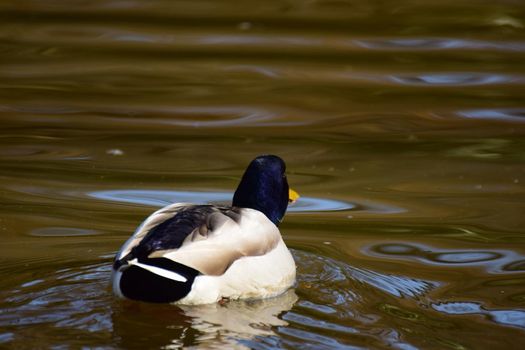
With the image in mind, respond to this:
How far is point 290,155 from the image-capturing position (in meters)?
9.30

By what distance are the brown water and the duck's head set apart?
13.6 inches

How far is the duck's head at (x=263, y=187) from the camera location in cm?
718

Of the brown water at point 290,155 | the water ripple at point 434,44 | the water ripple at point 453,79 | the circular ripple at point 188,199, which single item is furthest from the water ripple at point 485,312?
the water ripple at point 434,44

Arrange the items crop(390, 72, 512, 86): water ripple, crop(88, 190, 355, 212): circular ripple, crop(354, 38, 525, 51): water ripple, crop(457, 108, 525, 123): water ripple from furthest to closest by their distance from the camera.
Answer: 1. crop(354, 38, 525, 51): water ripple
2. crop(390, 72, 512, 86): water ripple
3. crop(457, 108, 525, 123): water ripple
4. crop(88, 190, 355, 212): circular ripple

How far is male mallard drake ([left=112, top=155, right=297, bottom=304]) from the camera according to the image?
5.87m

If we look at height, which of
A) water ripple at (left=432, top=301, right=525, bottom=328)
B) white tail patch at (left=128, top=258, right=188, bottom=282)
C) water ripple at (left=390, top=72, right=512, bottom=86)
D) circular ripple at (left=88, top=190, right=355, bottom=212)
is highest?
water ripple at (left=390, top=72, right=512, bottom=86)

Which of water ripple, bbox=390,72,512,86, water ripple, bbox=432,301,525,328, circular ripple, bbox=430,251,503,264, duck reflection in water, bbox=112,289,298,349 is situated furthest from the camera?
water ripple, bbox=390,72,512,86

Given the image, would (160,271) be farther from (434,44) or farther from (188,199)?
(434,44)

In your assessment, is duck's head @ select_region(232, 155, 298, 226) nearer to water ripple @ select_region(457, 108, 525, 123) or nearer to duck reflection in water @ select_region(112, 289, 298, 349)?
duck reflection in water @ select_region(112, 289, 298, 349)

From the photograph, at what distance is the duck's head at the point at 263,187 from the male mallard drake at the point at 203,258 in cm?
23

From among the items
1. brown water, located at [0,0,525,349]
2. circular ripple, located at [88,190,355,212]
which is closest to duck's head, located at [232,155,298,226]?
brown water, located at [0,0,525,349]

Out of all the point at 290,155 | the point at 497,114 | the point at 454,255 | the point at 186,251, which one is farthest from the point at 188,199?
the point at 497,114

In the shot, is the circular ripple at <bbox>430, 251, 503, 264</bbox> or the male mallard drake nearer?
the male mallard drake

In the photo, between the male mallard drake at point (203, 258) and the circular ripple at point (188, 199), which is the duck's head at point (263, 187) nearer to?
the male mallard drake at point (203, 258)
